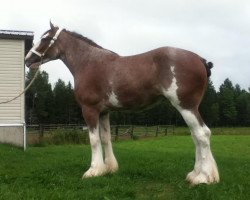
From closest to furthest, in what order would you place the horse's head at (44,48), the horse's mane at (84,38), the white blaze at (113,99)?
the white blaze at (113,99)
the horse's head at (44,48)
the horse's mane at (84,38)

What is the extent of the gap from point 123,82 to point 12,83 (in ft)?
44.4

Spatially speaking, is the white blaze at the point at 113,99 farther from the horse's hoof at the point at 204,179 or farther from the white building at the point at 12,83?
the white building at the point at 12,83

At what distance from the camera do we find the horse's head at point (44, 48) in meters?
9.34

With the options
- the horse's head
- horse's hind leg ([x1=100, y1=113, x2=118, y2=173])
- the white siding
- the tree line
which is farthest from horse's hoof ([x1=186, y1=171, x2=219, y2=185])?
the tree line

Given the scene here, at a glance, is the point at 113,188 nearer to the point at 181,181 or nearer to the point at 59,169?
the point at 181,181

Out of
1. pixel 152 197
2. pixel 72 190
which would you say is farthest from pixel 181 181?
pixel 72 190

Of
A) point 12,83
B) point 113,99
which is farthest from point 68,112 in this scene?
point 113,99

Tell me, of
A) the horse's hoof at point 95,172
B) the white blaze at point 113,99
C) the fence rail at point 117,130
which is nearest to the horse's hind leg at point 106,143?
the horse's hoof at point 95,172

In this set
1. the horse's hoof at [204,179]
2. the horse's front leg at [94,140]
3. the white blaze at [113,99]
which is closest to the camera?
the horse's hoof at [204,179]

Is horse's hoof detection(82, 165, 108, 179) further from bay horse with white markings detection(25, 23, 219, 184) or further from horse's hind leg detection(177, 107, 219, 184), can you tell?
horse's hind leg detection(177, 107, 219, 184)

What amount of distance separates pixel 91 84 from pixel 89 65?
0.47 meters

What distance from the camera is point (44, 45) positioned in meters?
9.35

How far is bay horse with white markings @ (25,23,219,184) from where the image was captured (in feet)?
25.6

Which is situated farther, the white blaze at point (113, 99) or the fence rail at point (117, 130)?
the fence rail at point (117, 130)
